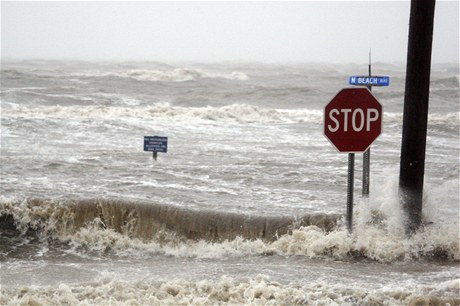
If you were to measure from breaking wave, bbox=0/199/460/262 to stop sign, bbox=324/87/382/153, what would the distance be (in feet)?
5.28

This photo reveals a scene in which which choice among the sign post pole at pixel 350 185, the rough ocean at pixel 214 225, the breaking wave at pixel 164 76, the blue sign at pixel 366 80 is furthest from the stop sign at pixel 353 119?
the breaking wave at pixel 164 76

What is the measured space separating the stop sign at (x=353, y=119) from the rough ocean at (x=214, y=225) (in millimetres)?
1445

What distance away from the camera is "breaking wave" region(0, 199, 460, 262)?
330 inches

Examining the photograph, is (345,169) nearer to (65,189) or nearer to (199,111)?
(65,189)

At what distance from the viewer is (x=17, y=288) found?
7012mm

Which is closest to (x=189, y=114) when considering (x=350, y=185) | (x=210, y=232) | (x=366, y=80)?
(x=210, y=232)

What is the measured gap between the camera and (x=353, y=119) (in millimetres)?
7121

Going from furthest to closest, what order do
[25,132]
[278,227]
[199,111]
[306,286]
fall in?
[199,111]
[25,132]
[278,227]
[306,286]

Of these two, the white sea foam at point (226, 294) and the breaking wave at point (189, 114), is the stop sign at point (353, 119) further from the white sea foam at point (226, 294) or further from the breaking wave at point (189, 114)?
the breaking wave at point (189, 114)

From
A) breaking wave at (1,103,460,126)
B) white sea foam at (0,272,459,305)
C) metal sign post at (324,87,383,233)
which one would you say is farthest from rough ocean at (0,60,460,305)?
breaking wave at (1,103,460,126)

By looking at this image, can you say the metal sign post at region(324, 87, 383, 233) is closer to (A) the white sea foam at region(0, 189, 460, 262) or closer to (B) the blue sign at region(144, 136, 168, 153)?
(A) the white sea foam at region(0, 189, 460, 262)

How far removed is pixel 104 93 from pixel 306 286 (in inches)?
1075

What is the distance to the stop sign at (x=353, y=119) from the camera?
23.2 feet

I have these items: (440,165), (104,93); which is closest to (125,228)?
(440,165)
